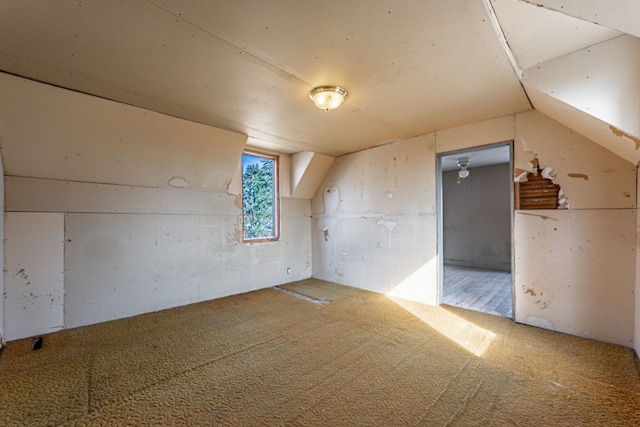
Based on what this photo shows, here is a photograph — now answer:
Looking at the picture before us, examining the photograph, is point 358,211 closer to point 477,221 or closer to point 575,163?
point 575,163

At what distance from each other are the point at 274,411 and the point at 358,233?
3.18 metres

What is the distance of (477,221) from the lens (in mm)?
6344

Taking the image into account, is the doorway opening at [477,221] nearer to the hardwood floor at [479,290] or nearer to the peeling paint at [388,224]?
the hardwood floor at [479,290]

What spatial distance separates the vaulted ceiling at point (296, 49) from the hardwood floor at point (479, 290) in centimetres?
238

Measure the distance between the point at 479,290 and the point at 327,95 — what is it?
12.7 ft

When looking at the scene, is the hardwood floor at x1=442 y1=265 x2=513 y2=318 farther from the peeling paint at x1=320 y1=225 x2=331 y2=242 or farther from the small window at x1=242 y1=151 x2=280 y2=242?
the small window at x1=242 y1=151 x2=280 y2=242

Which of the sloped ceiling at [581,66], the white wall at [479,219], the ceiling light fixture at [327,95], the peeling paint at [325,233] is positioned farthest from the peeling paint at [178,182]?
the white wall at [479,219]

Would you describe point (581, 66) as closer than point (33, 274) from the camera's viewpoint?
Yes

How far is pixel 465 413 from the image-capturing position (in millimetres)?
1597

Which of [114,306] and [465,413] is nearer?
[465,413]

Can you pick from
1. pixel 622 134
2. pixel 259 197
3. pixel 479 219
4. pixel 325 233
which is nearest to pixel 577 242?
pixel 622 134

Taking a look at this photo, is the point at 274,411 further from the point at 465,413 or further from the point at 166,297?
the point at 166,297

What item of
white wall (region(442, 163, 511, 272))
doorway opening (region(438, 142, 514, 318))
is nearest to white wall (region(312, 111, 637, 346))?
doorway opening (region(438, 142, 514, 318))

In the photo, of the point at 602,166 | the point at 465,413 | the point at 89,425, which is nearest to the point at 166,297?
the point at 89,425
